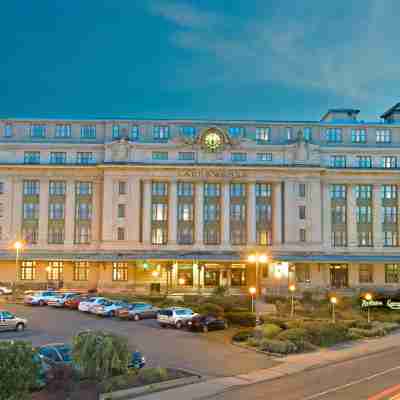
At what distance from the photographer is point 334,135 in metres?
90.1

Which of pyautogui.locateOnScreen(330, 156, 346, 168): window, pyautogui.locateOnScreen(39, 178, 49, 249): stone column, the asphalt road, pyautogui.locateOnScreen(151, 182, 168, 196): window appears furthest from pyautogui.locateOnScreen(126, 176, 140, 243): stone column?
the asphalt road

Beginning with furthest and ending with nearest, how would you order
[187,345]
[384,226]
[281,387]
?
1. [384,226]
2. [187,345]
3. [281,387]

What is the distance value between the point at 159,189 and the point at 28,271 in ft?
78.5

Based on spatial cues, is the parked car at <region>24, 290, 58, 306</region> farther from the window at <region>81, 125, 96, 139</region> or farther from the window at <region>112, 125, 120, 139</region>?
the window at <region>81, 125, 96, 139</region>

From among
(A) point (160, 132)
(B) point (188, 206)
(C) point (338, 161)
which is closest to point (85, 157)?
(A) point (160, 132)

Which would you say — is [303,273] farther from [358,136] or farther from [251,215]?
[358,136]

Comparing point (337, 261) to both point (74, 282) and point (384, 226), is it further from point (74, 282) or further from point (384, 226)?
point (74, 282)

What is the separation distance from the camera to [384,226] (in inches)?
3445

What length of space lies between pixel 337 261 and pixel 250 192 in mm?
16849

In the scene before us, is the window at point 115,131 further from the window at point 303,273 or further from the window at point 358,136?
the window at point 358,136

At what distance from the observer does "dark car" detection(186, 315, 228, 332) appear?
43.1 m

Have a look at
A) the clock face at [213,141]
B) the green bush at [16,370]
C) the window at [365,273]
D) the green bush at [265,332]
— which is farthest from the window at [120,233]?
the green bush at [16,370]

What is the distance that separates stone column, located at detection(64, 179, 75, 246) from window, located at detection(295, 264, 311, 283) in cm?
3520

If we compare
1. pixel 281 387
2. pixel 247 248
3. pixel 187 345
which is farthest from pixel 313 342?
pixel 247 248
